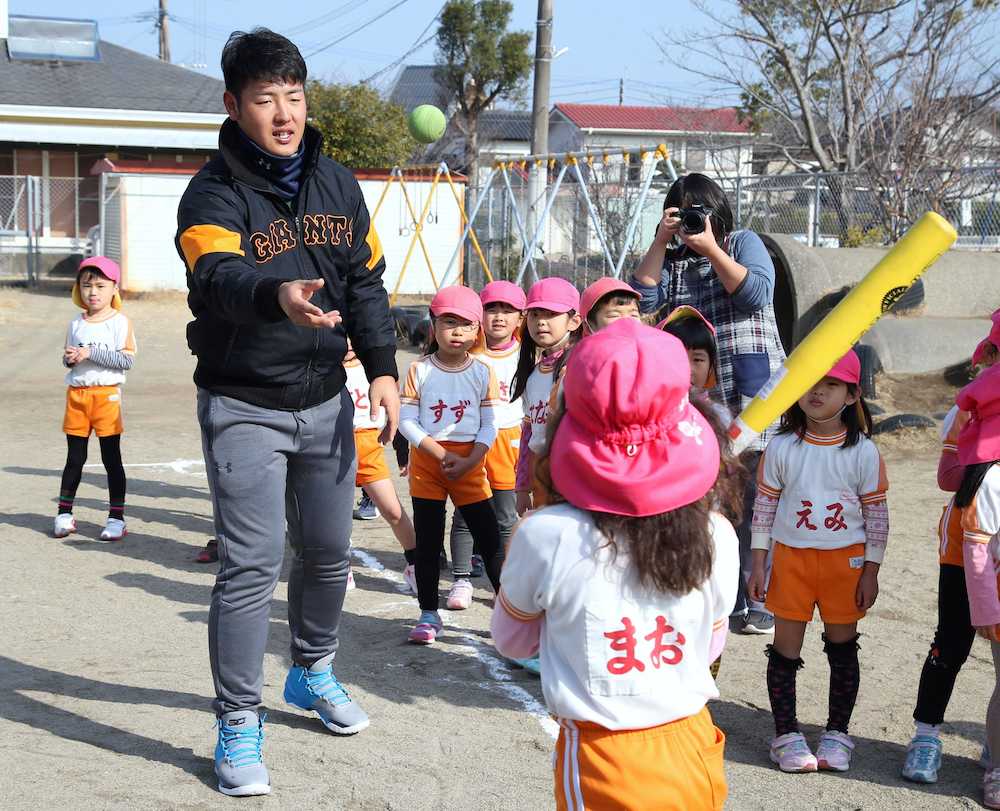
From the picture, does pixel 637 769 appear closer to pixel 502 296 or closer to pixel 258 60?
pixel 258 60

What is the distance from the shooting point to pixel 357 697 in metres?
4.42

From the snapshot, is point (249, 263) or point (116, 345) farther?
point (116, 345)

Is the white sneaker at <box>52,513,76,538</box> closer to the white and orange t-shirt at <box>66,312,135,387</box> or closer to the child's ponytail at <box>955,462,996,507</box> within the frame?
the white and orange t-shirt at <box>66,312,135,387</box>

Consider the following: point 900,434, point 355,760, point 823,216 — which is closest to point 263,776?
point 355,760

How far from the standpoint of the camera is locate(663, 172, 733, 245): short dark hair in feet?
15.0

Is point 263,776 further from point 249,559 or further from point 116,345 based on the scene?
point 116,345

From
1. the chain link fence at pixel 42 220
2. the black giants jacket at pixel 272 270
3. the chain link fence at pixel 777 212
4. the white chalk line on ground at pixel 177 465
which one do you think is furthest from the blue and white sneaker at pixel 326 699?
the chain link fence at pixel 42 220

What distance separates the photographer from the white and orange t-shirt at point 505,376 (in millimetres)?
5723

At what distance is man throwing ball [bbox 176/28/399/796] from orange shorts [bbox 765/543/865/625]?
146 centimetres

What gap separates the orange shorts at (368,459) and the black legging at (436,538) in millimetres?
599

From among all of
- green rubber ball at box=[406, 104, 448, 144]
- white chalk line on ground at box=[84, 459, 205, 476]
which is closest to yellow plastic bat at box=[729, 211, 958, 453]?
white chalk line on ground at box=[84, 459, 205, 476]

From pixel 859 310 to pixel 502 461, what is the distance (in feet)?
11.0

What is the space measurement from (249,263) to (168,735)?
1732mm

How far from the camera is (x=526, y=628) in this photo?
8.02ft
